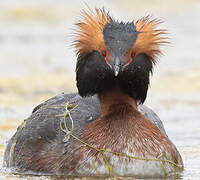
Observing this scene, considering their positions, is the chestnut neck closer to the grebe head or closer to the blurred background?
the grebe head

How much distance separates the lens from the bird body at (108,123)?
1080cm

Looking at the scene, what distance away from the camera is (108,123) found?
36.8ft

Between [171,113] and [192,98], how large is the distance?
1729 millimetres

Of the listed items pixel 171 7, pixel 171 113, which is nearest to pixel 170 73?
pixel 171 113

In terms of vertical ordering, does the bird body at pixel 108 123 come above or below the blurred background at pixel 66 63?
below

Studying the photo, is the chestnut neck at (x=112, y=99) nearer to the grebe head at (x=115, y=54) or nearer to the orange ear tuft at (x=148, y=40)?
the grebe head at (x=115, y=54)

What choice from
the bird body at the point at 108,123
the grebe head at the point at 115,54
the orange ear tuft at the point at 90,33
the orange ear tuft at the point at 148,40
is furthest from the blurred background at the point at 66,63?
the orange ear tuft at the point at 148,40

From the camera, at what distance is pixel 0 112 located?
18219 mm

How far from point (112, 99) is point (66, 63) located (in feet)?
43.4

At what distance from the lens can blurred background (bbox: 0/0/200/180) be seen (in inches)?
659

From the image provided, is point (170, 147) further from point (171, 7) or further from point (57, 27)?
point (171, 7)

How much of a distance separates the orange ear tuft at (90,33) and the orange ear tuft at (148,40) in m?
0.53

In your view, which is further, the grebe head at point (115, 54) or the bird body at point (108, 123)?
the bird body at point (108, 123)

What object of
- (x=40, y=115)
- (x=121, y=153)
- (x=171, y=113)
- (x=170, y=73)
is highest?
(x=170, y=73)
